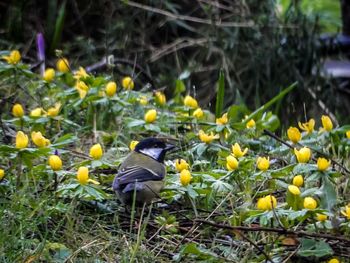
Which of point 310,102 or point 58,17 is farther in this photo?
point 58,17

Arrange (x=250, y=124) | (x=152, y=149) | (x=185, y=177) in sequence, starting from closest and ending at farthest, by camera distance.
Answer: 1. (x=185, y=177)
2. (x=152, y=149)
3. (x=250, y=124)

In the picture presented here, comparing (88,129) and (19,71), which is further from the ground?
(19,71)

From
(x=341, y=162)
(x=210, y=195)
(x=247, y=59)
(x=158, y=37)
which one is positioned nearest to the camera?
(x=210, y=195)

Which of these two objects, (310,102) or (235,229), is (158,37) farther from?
(235,229)

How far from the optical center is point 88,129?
17.2ft

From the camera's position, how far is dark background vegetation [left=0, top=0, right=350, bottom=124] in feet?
23.5

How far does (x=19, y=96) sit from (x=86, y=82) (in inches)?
30.0

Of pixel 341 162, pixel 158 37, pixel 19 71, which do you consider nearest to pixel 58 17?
pixel 158 37

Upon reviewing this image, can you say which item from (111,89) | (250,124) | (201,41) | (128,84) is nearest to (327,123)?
(250,124)

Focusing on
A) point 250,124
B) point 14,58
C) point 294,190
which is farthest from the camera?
point 14,58

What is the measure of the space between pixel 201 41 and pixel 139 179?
382 cm

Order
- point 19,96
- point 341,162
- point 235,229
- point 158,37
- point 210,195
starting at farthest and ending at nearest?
point 158,37 → point 19,96 → point 341,162 → point 210,195 → point 235,229

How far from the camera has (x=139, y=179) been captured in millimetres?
4020

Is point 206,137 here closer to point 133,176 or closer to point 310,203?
point 133,176
